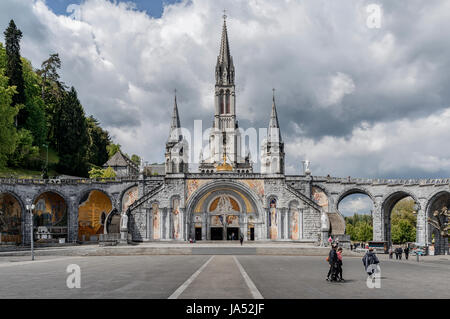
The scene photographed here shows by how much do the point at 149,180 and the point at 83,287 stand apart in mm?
41639

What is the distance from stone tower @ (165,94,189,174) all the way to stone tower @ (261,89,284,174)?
17387mm

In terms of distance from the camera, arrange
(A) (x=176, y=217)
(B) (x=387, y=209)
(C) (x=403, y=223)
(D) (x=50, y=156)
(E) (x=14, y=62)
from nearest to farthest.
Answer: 1. (A) (x=176, y=217)
2. (B) (x=387, y=209)
3. (E) (x=14, y=62)
4. (D) (x=50, y=156)
5. (C) (x=403, y=223)

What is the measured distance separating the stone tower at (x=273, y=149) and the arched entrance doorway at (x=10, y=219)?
4741 centimetres

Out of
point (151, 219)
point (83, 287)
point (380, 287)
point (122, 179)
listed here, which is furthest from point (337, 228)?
point (83, 287)

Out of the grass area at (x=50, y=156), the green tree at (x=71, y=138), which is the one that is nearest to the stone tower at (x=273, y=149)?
the green tree at (x=71, y=138)

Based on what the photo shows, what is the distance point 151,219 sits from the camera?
51000 millimetres

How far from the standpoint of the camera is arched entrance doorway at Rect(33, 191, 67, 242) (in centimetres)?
5172

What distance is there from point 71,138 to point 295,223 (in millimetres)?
38928

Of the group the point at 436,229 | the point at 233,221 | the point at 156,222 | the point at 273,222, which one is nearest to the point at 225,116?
the point at 233,221

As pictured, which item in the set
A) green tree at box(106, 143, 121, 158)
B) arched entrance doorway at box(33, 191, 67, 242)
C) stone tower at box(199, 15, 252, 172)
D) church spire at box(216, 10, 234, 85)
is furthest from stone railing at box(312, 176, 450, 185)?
green tree at box(106, 143, 121, 158)

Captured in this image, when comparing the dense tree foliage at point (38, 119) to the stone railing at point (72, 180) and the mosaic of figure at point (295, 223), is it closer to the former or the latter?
the stone railing at point (72, 180)

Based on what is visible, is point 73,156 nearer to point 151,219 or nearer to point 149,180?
point 149,180

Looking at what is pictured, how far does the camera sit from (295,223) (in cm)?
5116

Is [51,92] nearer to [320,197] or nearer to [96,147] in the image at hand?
[96,147]
